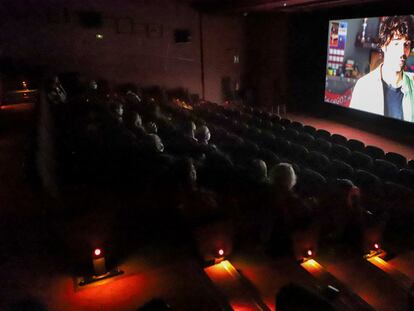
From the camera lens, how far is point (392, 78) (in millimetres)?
8852

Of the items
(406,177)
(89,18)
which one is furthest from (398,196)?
(89,18)

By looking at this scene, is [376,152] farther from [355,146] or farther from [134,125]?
[134,125]

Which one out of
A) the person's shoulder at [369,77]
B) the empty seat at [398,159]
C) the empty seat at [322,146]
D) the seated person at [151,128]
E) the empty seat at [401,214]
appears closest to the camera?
the empty seat at [401,214]

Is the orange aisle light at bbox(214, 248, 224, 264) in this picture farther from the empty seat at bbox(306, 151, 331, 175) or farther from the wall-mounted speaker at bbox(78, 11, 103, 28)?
the wall-mounted speaker at bbox(78, 11, 103, 28)

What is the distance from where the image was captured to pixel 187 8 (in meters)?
11.5

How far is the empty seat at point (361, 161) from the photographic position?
512cm

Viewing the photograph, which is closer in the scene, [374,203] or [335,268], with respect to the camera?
[335,268]

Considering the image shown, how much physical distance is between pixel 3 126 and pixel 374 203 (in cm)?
523

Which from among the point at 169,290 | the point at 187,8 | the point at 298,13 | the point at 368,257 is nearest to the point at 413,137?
the point at 298,13

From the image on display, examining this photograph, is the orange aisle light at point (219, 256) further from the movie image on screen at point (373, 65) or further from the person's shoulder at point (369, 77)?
the person's shoulder at point (369, 77)

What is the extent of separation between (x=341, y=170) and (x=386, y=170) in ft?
2.11

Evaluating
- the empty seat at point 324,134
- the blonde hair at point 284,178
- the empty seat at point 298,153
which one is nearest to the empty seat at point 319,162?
the empty seat at point 298,153

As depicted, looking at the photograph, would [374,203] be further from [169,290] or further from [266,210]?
[169,290]

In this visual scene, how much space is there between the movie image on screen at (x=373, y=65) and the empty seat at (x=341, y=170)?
502 centimetres
